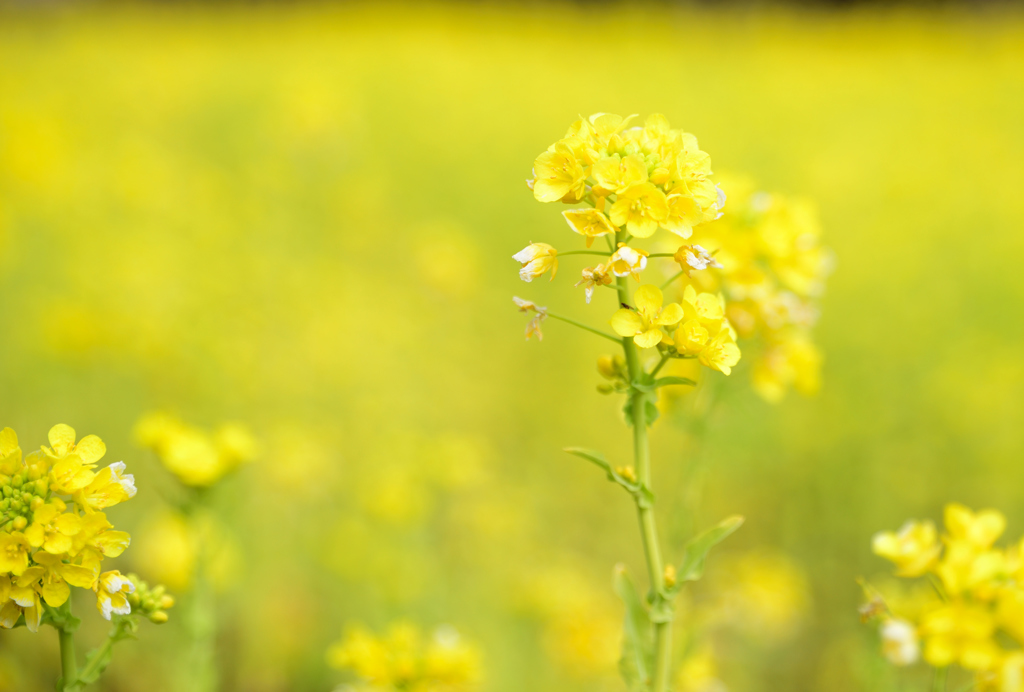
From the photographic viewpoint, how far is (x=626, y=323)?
945 mm

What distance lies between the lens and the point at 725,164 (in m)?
5.52

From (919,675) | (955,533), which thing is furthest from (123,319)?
(919,675)

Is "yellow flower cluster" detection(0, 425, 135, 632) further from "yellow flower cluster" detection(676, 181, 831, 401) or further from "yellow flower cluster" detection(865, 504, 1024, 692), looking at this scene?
"yellow flower cluster" detection(676, 181, 831, 401)

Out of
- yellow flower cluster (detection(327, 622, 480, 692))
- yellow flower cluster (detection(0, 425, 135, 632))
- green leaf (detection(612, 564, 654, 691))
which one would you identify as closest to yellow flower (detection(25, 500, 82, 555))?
yellow flower cluster (detection(0, 425, 135, 632))

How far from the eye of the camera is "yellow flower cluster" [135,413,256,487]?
161 cm

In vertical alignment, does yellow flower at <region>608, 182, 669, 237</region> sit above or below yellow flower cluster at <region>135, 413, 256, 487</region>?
above

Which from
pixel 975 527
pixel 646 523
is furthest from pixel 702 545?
pixel 975 527

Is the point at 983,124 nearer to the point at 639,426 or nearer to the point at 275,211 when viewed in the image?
the point at 275,211

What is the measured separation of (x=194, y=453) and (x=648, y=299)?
1.28m

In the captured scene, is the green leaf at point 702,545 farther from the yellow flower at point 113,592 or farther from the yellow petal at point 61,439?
the yellow petal at point 61,439

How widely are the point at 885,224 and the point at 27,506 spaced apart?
5.07 meters

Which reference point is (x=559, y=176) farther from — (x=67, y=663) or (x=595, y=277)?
(x=67, y=663)

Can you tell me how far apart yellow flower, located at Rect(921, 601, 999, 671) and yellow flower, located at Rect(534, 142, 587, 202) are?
29.9 inches

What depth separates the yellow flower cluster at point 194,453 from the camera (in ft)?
5.28
